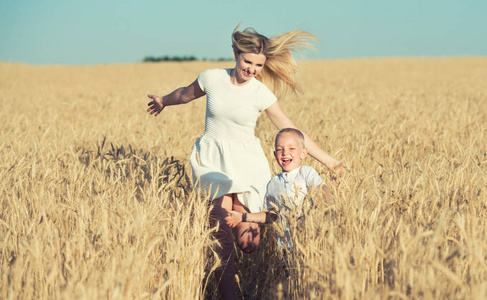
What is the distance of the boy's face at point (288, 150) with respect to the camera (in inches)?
97.3

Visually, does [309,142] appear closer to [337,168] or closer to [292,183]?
[337,168]

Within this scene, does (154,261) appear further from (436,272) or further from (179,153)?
(179,153)

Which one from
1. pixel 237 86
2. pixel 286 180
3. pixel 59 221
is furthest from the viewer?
pixel 237 86

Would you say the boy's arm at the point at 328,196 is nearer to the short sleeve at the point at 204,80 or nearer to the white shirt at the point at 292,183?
the white shirt at the point at 292,183

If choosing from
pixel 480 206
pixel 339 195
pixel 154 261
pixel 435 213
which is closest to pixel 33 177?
pixel 154 261

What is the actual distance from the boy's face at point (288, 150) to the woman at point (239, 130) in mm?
235

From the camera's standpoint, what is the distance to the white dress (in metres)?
2.69

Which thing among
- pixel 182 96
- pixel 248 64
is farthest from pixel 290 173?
pixel 182 96

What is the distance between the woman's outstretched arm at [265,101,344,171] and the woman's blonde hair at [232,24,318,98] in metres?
0.24

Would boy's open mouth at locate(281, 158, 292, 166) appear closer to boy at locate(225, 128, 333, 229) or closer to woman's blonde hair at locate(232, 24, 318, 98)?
boy at locate(225, 128, 333, 229)

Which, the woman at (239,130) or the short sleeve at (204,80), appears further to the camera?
the short sleeve at (204,80)

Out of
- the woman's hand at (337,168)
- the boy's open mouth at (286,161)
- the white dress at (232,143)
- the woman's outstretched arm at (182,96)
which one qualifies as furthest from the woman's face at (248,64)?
the woman's hand at (337,168)

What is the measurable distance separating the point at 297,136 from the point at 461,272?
112 centimetres

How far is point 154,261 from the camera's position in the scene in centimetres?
204
